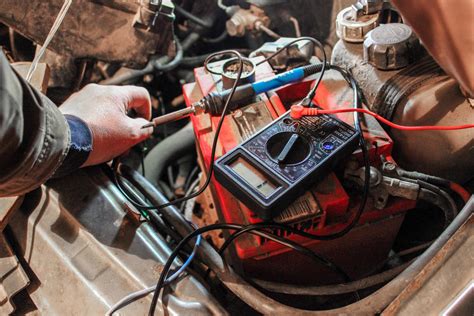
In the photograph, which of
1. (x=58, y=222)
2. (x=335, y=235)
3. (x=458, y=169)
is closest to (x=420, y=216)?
(x=458, y=169)

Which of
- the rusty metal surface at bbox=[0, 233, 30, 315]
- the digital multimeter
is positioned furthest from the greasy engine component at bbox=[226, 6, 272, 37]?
the rusty metal surface at bbox=[0, 233, 30, 315]

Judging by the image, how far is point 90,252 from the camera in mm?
734

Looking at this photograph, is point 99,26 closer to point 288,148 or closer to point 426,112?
point 288,148

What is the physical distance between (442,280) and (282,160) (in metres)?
0.27

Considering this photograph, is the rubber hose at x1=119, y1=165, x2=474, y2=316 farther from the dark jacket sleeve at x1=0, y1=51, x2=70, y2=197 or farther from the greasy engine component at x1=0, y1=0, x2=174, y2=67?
the greasy engine component at x1=0, y1=0, x2=174, y2=67

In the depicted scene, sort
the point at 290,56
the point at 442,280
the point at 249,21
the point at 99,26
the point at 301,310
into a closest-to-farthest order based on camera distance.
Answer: the point at 442,280 → the point at 301,310 → the point at 290,56 → the point at 99,26 → the point at 249,21

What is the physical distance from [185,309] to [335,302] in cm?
32

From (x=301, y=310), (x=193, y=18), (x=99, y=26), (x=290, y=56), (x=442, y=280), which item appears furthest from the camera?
(x=193, y=18)

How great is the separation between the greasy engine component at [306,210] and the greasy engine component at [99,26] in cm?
23

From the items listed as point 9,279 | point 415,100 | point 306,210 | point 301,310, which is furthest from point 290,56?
point 9,279

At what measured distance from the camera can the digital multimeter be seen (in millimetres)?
624

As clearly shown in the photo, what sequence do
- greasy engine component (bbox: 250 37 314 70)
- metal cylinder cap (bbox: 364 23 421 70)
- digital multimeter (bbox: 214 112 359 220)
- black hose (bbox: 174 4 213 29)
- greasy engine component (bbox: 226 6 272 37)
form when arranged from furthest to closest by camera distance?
black hose (bbox: 174 4 213 29) < greasy engine component (bbox: 226 6 272 37) < greasy engine component (bbox: 250 37 314 70) < metal cylinder cap (bbox: 364 23 421 70) < digital multimeter (bbox: 214 112 359 220)

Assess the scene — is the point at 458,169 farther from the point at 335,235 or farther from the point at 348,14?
the point at 348,14

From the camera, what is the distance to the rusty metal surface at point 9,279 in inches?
29.5
